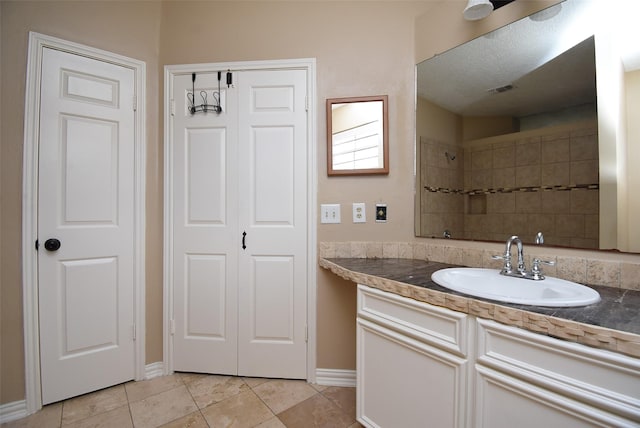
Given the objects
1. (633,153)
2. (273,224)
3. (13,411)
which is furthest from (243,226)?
(633,153)

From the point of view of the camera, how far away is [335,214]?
5.64 feet

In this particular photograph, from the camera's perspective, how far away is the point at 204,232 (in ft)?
5.92

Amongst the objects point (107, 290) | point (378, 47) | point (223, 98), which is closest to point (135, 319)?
point (107, 290)

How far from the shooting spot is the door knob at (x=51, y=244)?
1.51 m

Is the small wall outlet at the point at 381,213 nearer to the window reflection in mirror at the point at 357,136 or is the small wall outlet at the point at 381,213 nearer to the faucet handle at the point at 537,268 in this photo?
the window reflection in mirror at the point at 357,136

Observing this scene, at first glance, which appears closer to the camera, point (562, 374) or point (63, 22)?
point (562, 374)

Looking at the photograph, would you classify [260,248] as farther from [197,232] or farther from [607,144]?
[607,144]

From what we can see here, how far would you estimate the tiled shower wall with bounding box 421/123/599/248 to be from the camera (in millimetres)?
1128

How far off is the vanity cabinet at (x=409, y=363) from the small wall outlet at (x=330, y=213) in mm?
555

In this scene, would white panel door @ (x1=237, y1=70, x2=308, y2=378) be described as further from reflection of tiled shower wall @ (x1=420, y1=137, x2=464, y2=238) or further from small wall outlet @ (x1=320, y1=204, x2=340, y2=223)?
reflection of tiled shower wall @ (x1=420, y1=137, x2=464, y2=238)

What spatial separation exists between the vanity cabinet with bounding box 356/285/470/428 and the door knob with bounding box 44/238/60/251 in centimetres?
174

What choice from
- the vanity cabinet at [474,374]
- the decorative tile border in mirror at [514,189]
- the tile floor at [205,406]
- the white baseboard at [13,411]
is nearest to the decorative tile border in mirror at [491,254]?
the decorative tile border in mirror at [514,189]

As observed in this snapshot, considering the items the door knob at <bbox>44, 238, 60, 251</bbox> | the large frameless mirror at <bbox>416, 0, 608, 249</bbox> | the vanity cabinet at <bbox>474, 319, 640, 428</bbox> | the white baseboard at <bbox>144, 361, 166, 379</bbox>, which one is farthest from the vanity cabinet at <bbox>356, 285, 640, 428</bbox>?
the door knob at <bbox>44, 238, 60, 251</bbox>

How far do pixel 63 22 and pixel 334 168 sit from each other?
1.81m
